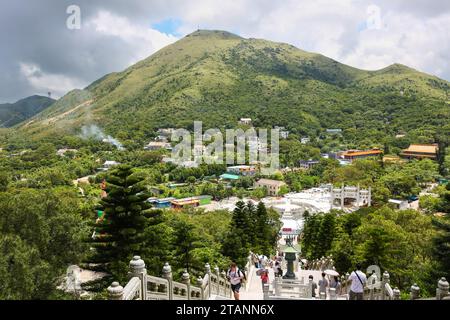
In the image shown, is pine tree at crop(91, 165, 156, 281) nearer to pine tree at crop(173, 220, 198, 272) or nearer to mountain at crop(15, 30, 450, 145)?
pine tree at crop(173, 220, 198, 272)

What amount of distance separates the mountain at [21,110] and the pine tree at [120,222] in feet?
524

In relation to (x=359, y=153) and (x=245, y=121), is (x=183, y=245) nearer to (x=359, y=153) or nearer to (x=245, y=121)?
(x=359, y=153)

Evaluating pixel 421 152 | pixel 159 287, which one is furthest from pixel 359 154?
pixel 159 287

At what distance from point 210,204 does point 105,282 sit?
1292 inches

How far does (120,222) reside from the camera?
11.5 metres

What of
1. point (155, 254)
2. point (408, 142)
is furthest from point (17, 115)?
point (155, 254)

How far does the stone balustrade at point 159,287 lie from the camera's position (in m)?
4.81

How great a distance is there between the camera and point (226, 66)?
4843 inches

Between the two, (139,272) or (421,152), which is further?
(421,152)

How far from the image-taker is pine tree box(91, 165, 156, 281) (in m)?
11.4

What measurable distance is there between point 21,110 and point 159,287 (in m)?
192

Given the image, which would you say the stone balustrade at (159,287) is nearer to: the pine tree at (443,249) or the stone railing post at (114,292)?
the stone railing post at (114,292)

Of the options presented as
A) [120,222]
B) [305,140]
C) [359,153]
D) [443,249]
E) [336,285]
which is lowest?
[336,285]
